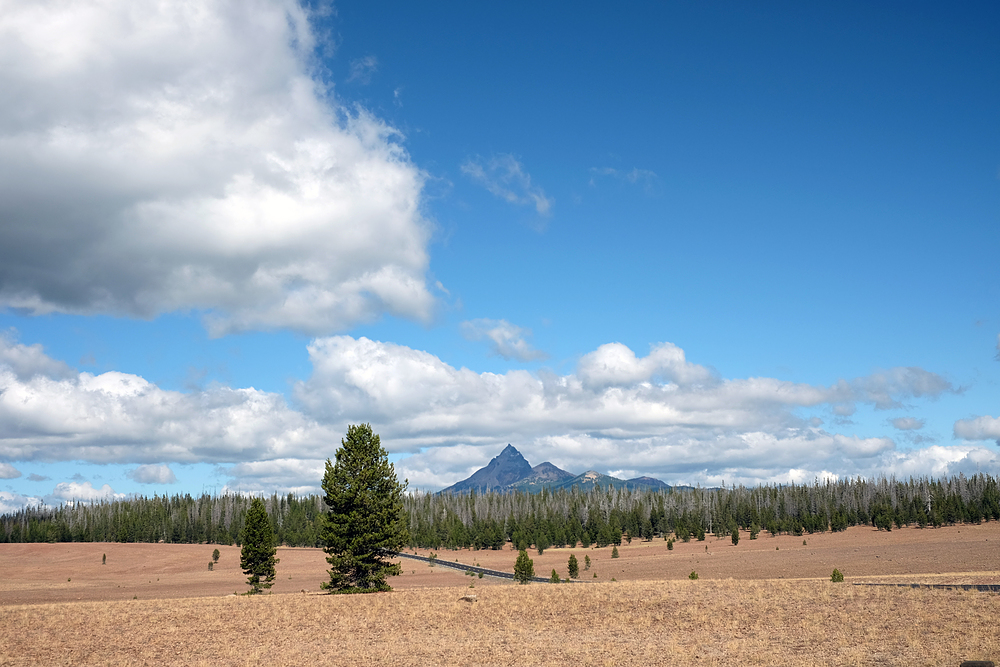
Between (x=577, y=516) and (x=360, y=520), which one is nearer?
(x=360, y=520)

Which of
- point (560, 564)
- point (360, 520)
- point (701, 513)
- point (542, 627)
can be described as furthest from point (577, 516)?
point (542, 627)

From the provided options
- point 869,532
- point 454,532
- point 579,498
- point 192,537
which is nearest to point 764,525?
point 869,532

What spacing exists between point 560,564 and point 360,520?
65491 millimetres

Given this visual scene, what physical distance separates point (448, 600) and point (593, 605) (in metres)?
6.84

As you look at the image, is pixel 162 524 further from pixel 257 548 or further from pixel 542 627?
pixel 542 627

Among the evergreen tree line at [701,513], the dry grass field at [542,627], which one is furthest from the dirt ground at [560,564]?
the dry grass field at [542,627]

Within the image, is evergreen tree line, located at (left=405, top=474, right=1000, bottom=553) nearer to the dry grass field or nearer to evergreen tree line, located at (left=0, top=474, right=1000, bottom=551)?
evergreen tree line, located at (left=0, top=474, right=1000, bottom=551)

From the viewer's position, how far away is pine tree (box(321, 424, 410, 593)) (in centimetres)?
3809

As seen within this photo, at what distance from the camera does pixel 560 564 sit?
97.7 meters

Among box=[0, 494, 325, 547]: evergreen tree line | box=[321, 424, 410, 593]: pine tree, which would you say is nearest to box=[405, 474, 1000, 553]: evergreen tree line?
box=[0, 494, 325, 547]: evergreen tree line

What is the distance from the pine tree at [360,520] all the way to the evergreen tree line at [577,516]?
87.5 metres

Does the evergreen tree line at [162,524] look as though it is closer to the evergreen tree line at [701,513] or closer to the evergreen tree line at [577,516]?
the evergreen tree line at [577,516]

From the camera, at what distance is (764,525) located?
156m

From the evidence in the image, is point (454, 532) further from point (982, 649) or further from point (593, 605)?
point (982, 649)
